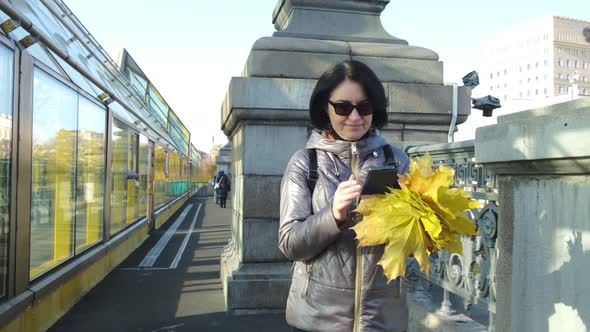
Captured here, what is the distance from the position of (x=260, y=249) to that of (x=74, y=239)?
8.64 feet

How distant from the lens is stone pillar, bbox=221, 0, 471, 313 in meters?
5.15

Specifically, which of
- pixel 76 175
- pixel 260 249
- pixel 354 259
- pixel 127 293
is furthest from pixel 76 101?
pixel 354 259

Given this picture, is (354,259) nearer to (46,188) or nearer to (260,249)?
(260,249)

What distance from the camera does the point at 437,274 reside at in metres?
3.71

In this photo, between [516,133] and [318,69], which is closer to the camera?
[516,133]

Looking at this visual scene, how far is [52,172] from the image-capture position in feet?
17.8

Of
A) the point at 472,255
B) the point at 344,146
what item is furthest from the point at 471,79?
the point at 344,146

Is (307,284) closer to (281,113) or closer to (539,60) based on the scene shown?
(281,113)

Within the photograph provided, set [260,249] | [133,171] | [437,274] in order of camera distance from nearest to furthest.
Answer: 1. [437,274]
2. [260,249]
3. [133,171]

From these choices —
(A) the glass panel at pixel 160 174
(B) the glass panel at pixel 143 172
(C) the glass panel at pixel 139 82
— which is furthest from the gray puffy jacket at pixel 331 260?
(C) the glass panel at pixel 139 82

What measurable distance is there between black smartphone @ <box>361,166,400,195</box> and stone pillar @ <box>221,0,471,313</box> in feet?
11.4

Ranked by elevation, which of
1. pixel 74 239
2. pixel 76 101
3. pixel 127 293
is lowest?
pixel 127 293

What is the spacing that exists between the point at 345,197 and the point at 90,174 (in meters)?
6.42

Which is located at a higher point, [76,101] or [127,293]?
[76,101]
